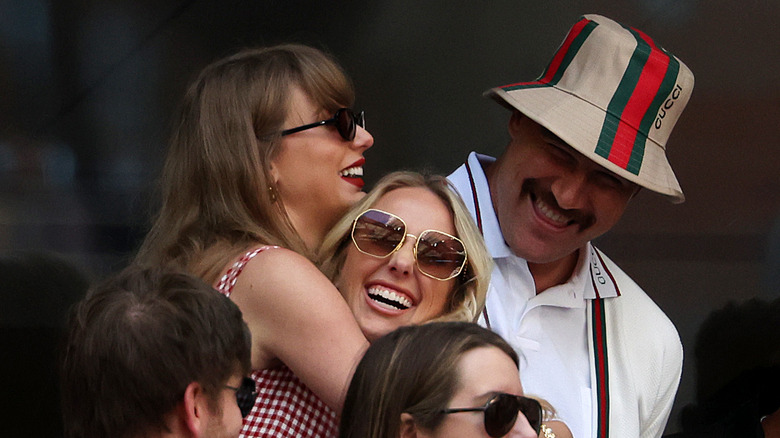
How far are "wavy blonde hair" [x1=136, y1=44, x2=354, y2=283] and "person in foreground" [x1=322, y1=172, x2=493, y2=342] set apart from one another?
0.46 ft

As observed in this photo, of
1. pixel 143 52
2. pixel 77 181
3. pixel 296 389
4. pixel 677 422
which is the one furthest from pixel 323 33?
pixel 677 422

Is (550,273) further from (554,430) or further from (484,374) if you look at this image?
(484,374)

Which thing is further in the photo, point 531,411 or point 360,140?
point 360,140

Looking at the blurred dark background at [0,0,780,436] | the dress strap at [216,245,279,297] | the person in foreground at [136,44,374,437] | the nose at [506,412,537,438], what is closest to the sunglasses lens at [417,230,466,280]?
the person in foreground at [136,44,374,437]

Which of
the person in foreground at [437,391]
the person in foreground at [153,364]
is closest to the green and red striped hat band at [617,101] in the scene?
the person in foreground at [437,391]

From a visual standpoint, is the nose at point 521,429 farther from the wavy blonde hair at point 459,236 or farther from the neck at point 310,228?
the neck at point 310,228

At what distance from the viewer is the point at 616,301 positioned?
2744 mm

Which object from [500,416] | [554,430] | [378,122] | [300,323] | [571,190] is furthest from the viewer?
[378,122]

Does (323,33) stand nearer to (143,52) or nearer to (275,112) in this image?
(143,52)

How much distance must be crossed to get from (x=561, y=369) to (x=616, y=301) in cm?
29

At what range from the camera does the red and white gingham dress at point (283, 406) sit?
2.03 m

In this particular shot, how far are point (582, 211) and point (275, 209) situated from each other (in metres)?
0.79

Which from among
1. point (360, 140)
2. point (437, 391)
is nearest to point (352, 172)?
point (360, 140)

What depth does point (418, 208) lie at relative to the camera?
2291 millimetres
